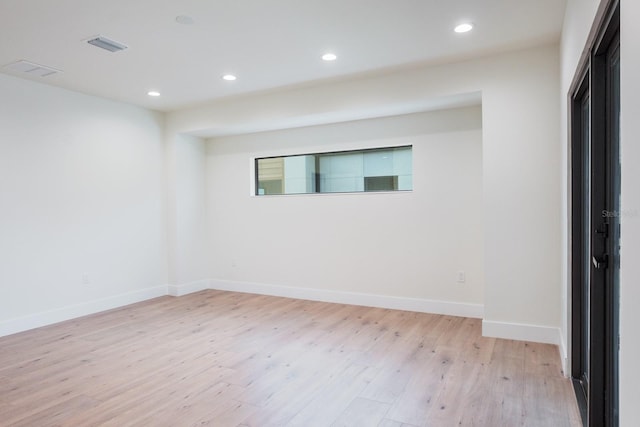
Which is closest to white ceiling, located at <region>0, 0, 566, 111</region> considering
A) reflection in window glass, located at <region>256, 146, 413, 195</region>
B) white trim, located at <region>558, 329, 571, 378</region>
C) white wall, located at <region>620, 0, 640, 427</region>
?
reflection in window glass, located at <region>256, 146, 413, 195</region>

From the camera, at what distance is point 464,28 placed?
312 centimetres

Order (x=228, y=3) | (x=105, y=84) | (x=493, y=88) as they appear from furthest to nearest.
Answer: (x=105, y=84), (x=493, y=88), (x=228, y=3)

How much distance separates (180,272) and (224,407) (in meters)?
3.57

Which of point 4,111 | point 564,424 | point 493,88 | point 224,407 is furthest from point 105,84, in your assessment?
point 564,424

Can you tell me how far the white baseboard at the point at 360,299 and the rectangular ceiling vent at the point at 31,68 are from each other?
3.48 metres

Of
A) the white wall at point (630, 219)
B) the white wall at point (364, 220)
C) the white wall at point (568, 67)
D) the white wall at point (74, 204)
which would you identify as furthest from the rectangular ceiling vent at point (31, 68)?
the white wall at point (630, 219)

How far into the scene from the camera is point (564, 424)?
2234 millimetres

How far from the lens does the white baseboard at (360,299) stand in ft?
14.4

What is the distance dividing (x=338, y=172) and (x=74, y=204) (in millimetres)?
3228

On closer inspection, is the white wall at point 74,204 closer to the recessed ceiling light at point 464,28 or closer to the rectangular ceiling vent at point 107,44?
the rectangular ceiling vent at point 107,44

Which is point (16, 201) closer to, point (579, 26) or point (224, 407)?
point (224, 407)

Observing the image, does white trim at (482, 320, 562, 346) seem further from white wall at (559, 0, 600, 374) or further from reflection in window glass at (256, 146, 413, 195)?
reflection in window glass at (256, 146, 413, 195)

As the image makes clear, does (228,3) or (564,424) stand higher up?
(228,3)

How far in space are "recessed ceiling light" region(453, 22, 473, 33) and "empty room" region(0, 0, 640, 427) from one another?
0.16 feet
